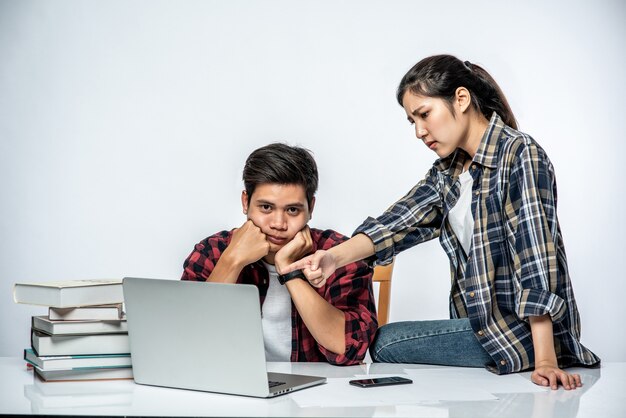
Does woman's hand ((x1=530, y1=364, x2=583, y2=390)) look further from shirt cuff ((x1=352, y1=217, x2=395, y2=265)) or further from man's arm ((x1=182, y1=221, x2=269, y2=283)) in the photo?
man's arm ((x1=182, y1=221, x2=269, y2=283))

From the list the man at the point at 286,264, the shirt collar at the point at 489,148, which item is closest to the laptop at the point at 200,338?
the man at the point at 286,264

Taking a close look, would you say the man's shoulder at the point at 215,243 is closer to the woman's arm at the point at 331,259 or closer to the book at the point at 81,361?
the woman's arm at the point at 331,259

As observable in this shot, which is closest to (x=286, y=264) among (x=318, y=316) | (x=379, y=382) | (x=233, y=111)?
(x=318, y=316)

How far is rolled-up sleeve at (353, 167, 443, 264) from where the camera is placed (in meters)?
1.84

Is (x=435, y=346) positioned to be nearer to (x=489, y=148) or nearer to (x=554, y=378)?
(x=554, y=378)

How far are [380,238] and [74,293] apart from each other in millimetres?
756

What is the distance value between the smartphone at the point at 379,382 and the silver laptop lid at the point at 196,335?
8.3 inches

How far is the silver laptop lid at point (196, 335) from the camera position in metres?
1.21

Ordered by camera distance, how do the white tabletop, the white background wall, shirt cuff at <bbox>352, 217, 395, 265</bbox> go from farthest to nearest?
the white background wall < shirt cuff at <bbox>352, 217, 395, 265</bbox> < the white tabletop

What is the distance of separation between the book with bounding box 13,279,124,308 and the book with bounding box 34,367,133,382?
4.9 inches

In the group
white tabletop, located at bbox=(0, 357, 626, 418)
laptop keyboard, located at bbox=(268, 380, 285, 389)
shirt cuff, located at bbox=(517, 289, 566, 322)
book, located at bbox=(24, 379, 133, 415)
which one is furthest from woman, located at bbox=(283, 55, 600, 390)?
book, located at bbox=(24, 379, 133, 415)

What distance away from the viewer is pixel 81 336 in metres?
1.40

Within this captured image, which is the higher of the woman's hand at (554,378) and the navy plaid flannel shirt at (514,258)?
the navy plaid flannel shirt at (514,258)

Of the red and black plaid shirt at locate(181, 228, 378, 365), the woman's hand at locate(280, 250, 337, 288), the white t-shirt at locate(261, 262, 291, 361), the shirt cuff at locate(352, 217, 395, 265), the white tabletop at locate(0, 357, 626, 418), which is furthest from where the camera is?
the white t-shirt at locate(261, 262, 291, 361)
